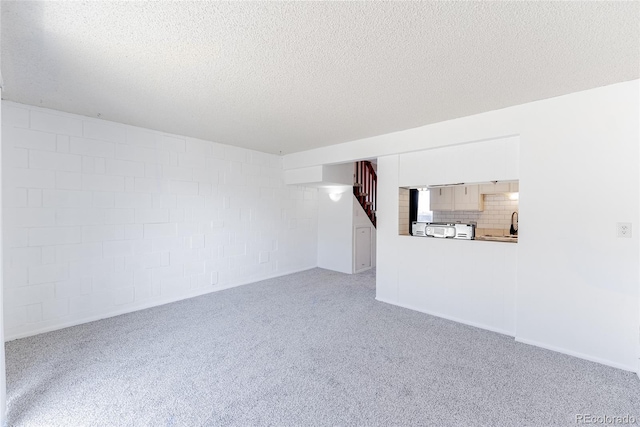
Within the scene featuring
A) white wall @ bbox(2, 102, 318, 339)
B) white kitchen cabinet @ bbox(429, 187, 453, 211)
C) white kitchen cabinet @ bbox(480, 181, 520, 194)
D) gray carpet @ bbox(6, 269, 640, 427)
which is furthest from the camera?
white kitchen cabinet @ bbox(429, 187, 453, 211)

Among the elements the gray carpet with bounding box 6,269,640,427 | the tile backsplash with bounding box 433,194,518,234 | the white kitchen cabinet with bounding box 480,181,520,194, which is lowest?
the gray carpet with bounding box 6,269,640,427

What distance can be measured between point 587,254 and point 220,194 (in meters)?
4.66

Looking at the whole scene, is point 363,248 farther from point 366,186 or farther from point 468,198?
point 468,198

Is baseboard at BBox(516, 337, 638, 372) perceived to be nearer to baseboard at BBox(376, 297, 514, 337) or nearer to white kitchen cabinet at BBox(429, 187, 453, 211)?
baseboard at BBox(376, 297, 514, 337)

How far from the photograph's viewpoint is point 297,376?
85.7 inches

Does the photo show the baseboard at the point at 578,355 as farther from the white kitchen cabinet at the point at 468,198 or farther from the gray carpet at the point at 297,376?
the white kitchen cabinet at the point at 468,198

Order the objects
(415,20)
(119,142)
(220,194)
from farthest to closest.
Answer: (220,194)
(119,142)
(415,20)

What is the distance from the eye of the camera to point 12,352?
253 cm

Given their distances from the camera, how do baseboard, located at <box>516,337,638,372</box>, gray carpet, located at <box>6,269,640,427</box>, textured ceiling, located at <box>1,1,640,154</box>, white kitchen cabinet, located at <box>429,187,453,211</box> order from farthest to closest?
white kitchen cabinet, located at <box>429,187,453,211</box> < baseboard, located at <box>516,337,638,372</box> < gray carpet, located at <box>6,269,640,427</box> < textured ceiling, located at <box>1,1,640,154</box>

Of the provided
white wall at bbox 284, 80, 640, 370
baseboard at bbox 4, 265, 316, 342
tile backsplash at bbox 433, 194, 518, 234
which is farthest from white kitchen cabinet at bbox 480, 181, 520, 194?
baseboard at bbox 4, 265, 316, 342

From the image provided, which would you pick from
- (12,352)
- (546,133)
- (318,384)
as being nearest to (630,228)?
(546,133)

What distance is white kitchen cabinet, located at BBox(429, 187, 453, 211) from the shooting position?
5.27m

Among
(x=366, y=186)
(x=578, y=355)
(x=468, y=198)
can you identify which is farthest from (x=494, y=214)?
(x=578, y=355)

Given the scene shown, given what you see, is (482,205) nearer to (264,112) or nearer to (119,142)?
(264,112)
